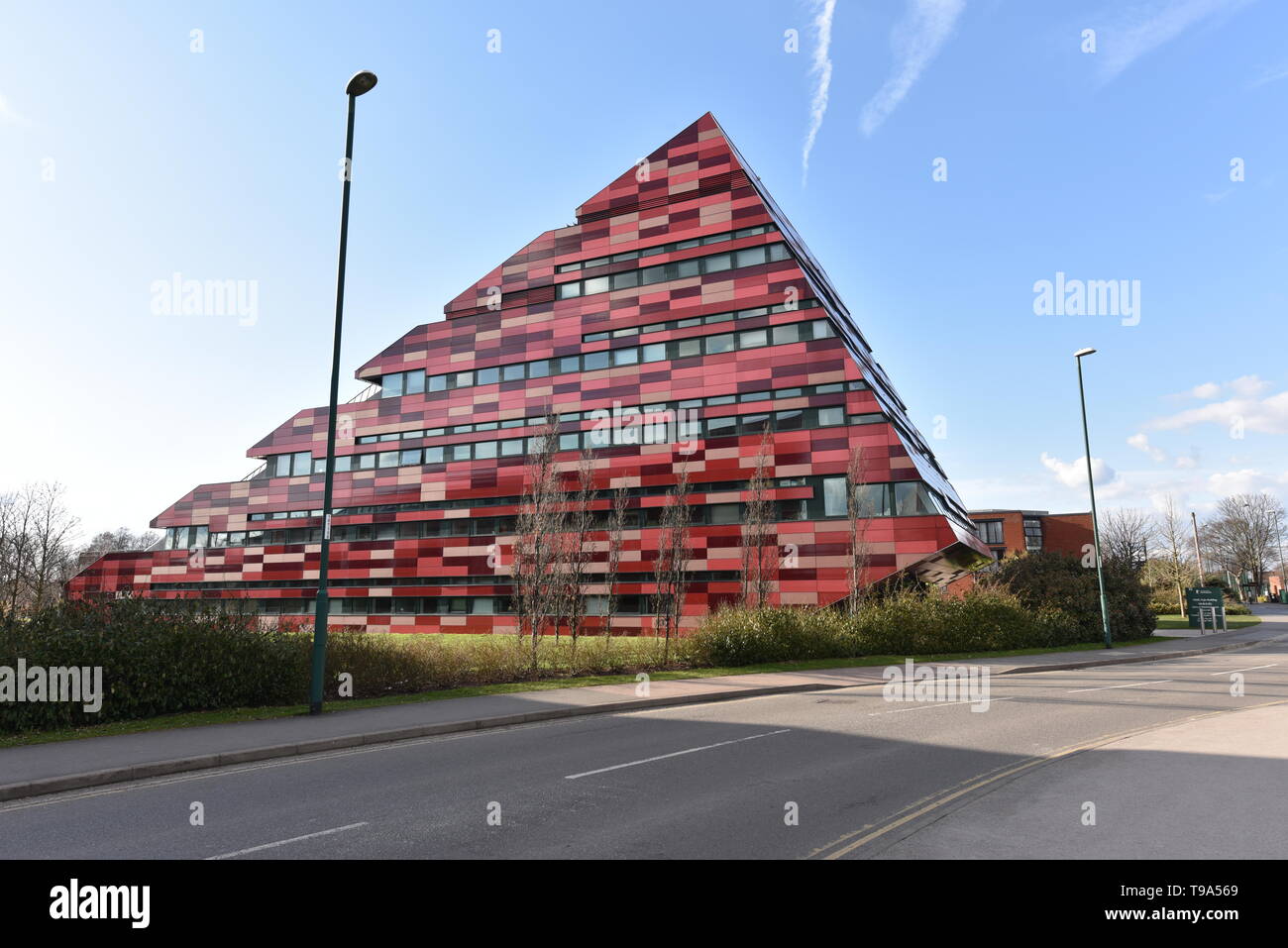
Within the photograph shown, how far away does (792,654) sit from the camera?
78.7 feet

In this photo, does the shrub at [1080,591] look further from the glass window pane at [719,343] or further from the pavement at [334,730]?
the glass window pane at [719,343]

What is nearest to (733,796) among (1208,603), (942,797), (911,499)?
(942,797)

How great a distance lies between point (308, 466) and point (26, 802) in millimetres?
44488

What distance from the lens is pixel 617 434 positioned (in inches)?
1601

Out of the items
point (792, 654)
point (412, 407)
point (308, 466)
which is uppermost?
point (412, 407)

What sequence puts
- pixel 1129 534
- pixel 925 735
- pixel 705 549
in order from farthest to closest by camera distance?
1. pixel 1129 534
2. pixel 705 549
3. pixel 925 735

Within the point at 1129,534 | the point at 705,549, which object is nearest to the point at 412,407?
the point at 705,549

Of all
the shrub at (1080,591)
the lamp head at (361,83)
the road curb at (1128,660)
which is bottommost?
the road curb at (1128,660)

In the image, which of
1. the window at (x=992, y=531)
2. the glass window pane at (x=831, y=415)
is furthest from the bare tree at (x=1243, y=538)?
the glass window pane at (x=831, y=415)

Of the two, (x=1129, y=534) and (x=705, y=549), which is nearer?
(x=705, y=549)

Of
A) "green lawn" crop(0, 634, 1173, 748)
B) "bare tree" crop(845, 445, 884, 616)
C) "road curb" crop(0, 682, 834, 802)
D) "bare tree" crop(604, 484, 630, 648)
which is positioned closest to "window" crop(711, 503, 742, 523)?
"bare tree" crop(604, 484, 630, 648)

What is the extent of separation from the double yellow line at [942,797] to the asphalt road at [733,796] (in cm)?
3

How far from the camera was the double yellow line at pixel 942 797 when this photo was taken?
5863 mm
